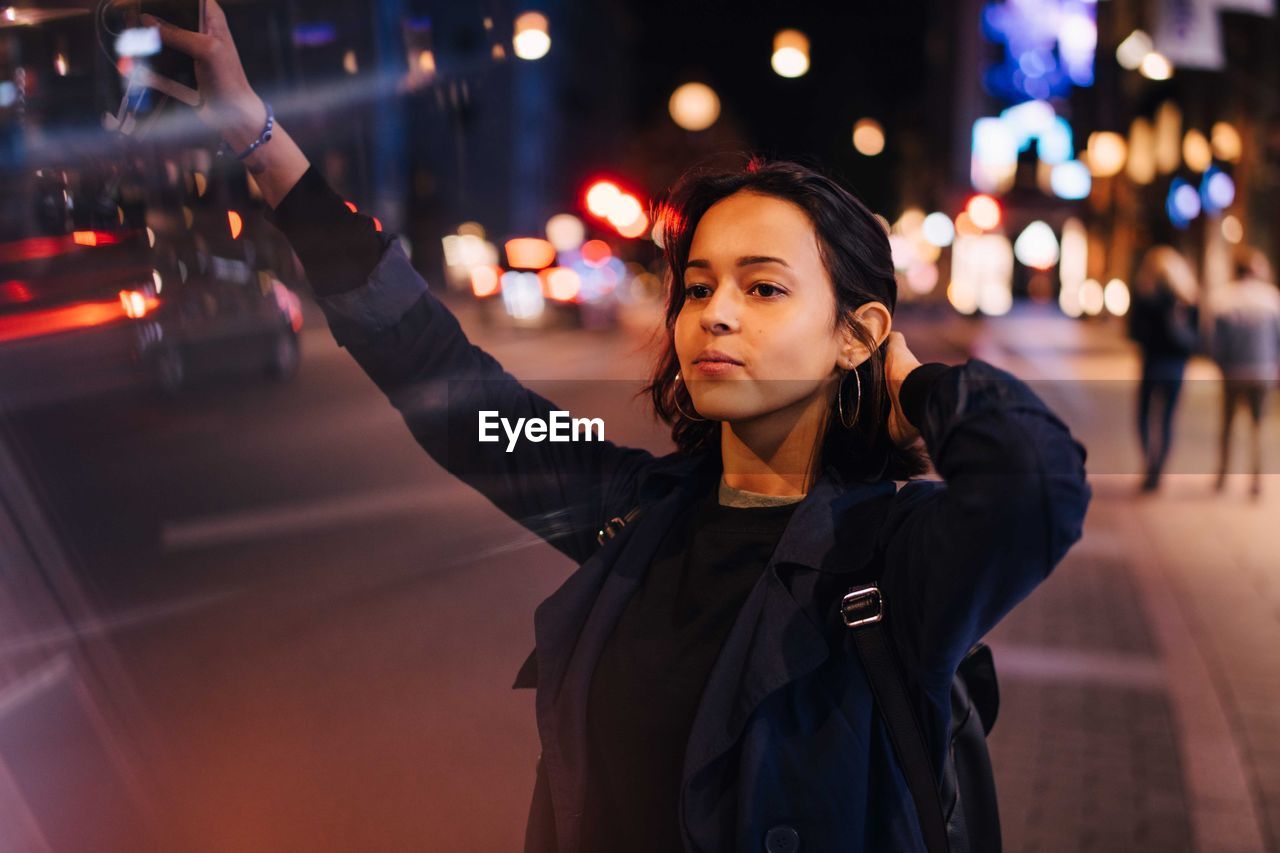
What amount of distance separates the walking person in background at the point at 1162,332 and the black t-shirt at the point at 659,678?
26.5 ft

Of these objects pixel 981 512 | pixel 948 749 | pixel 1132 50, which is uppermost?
pixel 1132 50

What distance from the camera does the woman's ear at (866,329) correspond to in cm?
165

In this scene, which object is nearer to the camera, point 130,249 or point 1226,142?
point 130,249

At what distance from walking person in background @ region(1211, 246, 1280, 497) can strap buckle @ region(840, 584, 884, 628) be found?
26.6 ft

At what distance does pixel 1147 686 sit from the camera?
4.73 metres

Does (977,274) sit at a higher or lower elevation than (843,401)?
lower

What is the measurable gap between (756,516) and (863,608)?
27 cm

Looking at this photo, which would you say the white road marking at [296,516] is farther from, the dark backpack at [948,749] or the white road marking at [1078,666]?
the dark backpack at [948,749]

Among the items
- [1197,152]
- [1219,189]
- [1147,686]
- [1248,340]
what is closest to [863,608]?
[1147,686]

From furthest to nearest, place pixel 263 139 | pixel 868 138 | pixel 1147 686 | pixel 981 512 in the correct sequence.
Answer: pixel 1147 686
pixel 868 138
pixel 263 139
pixel 981 512

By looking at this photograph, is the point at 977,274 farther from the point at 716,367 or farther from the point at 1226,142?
the point at 716,367

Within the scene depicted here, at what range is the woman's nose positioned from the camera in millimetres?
1568
